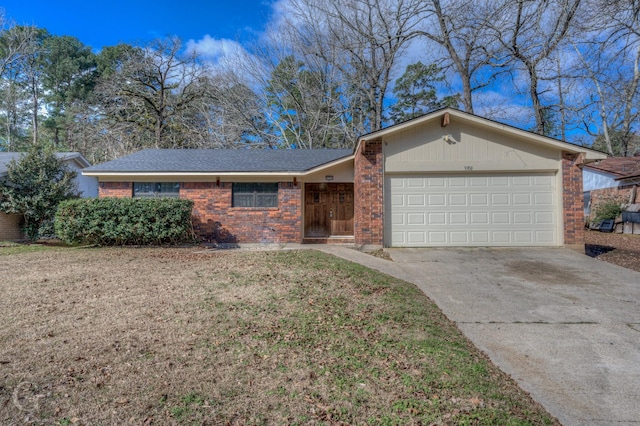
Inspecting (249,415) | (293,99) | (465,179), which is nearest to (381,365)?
(249,415)

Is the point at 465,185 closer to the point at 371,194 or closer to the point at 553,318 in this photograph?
the point at 371,194

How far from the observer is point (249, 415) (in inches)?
90.5

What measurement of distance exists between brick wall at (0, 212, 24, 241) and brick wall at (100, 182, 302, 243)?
425 cm

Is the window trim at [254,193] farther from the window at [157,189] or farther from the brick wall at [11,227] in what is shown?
the brick wall at [11,227]

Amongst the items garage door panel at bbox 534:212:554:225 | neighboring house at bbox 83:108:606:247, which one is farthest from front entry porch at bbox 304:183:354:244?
garage door panel at bbox 534:212:554:225

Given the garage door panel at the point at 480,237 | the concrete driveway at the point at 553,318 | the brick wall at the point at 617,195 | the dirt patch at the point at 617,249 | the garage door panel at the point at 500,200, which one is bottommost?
the concrete driveway at the point at 553,318

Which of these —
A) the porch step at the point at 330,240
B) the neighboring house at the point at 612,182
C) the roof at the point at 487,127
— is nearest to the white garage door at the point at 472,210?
the roof at the point at 487,127

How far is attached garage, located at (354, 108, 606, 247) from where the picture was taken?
384 inches

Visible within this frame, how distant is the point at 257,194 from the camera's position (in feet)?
39.5

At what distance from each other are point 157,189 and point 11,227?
6.22 metres

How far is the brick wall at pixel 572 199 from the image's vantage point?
9469 mm

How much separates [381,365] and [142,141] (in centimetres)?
2496

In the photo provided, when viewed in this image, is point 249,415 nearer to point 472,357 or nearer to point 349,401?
point 349,401

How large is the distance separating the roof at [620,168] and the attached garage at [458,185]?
718cm
